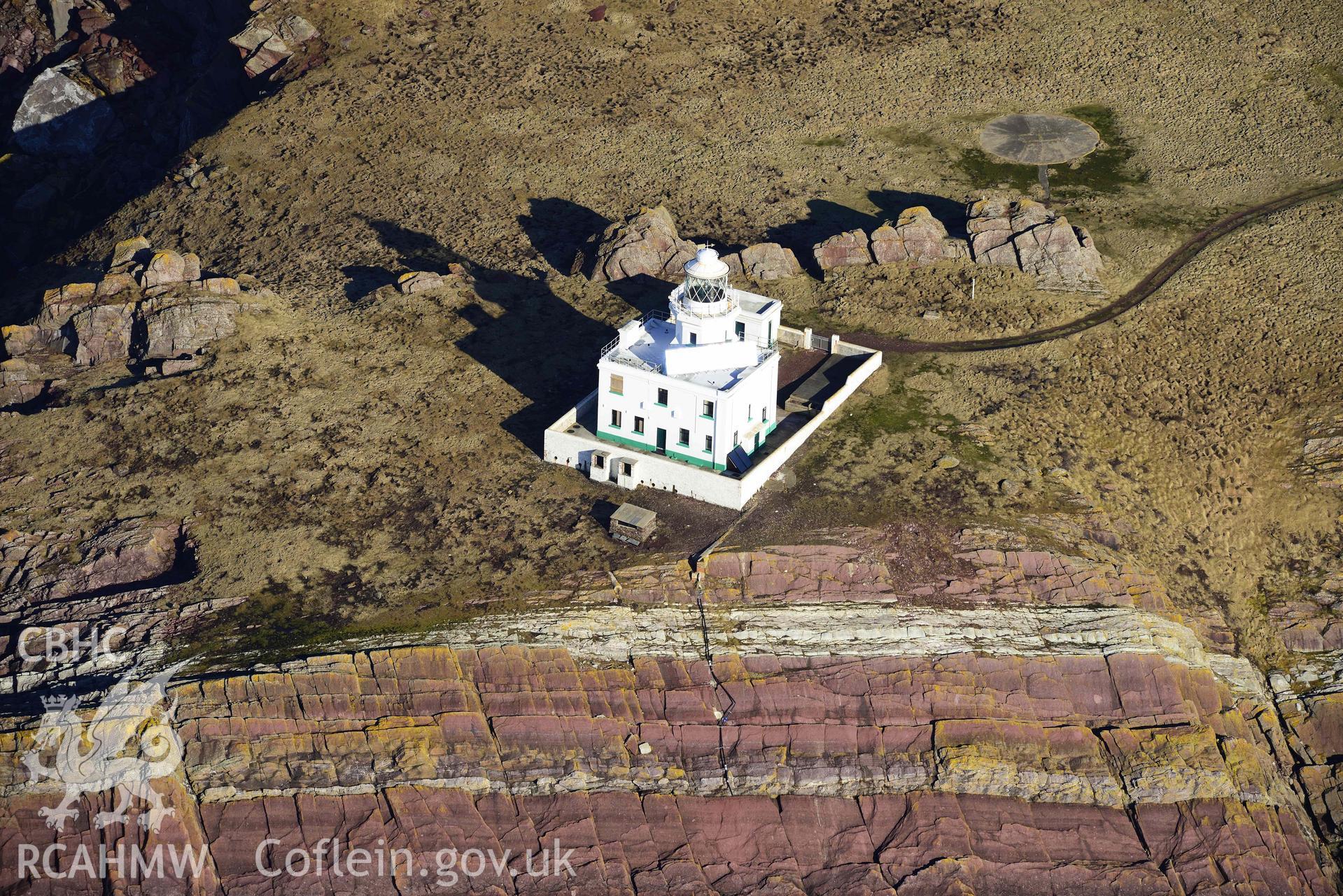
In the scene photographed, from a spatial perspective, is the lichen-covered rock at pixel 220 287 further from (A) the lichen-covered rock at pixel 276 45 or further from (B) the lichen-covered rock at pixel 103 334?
(A) the lichen-covered rock at pixel 276 45

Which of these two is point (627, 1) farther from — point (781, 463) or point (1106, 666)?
point (1106, 666)

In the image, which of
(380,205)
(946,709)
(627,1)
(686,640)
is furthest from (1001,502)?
(627,1)

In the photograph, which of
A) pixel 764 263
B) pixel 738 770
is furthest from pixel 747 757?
pixel 764 263

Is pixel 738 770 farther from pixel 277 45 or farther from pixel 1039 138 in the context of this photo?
pixel 277 45

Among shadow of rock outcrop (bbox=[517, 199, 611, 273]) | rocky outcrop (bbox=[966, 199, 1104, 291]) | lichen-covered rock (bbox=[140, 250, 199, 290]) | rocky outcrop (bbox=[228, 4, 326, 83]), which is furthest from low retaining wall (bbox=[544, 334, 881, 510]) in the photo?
rocky outcrop (bbox=[228, 4, 326, 83])

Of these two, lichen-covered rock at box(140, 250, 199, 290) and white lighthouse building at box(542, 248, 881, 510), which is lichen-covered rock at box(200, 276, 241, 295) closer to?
lichen-covered rock at box(140, 250, 199, 290)

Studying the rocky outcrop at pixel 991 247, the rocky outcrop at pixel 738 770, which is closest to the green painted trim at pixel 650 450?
the rocky outcrop at pixel 738 770
